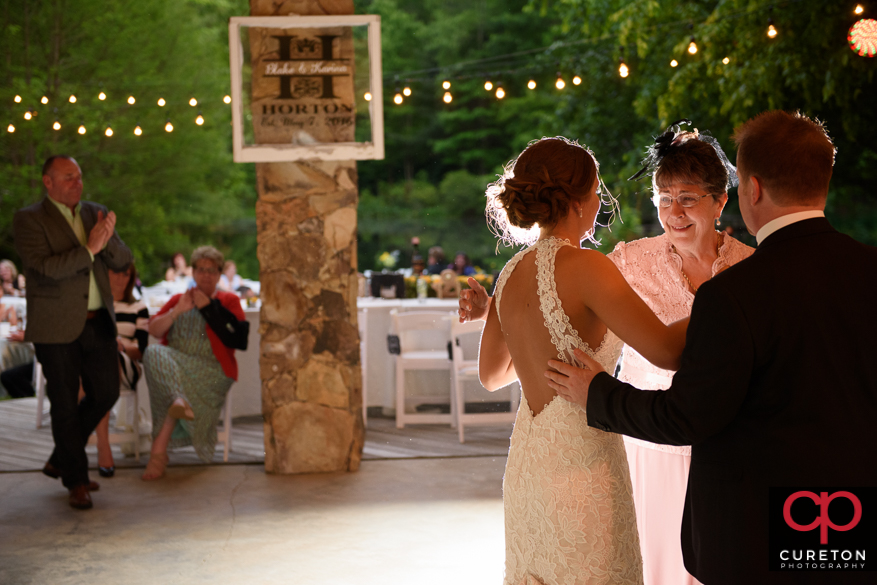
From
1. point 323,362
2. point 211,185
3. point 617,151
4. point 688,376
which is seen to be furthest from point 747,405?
point 211,185

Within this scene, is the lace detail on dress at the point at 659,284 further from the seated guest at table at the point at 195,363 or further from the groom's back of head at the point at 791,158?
the seated guest at table at the point at 195,363

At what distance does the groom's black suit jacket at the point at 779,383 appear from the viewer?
4.17 feet

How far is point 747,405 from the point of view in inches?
52.4

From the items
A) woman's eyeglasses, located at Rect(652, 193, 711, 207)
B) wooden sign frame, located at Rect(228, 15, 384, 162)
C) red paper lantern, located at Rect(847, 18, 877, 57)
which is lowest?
woman's eyeglasses, located at Rect(652, 193, 711, 207)

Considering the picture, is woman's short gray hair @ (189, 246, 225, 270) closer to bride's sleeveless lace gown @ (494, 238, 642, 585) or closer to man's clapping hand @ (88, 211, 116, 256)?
man's clapping hand @ (88, 211, 116, 256)

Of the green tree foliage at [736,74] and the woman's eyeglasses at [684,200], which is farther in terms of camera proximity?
the green tree foliage at [736,74]

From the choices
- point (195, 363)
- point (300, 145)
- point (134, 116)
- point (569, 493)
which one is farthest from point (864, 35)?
point (134, 116)

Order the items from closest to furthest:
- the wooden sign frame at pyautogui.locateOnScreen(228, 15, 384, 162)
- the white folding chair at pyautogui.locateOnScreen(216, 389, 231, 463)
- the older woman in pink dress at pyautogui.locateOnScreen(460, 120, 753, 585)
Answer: the older woman in pink dress at pyautogui.locateOnScreen(460, 120, 753, 585) < the wooden sign frame at pyautogui.locateOnScreen(228, 15, 384, 162) < the white folding chair at pyautogui.locateOnScreen(216, 389, 231, 463)

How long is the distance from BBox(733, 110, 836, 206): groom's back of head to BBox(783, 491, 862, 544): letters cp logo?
49 centimetres

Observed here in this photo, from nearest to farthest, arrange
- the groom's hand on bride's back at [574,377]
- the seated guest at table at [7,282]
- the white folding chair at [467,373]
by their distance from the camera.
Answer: the groom's hand on bride's back at [574,377] → the white folding chair at [467,373] → the seated guest at table at [7,282]

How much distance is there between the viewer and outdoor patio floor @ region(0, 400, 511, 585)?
3.27 m

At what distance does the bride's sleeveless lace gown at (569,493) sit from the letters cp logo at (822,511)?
0.43m

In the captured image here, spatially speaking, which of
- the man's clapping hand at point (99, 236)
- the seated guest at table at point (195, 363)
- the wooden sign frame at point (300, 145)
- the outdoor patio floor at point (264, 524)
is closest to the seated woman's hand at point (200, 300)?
the seated guest at table at point (195, 363)
